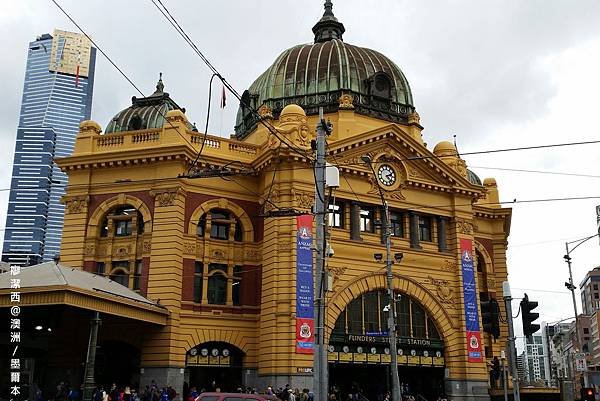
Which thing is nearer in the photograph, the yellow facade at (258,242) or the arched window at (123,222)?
the yellow facade at (258,242)

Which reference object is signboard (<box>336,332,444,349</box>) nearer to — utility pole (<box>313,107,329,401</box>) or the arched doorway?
the arched doorway

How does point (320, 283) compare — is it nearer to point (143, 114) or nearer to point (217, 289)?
point (217, 289)

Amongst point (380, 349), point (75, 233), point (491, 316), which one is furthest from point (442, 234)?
point (491, 316)

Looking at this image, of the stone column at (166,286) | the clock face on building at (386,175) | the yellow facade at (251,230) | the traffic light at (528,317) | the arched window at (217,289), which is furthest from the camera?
the clock face on building at (386,175)

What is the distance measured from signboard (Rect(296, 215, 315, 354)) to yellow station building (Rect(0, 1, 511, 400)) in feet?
1.39

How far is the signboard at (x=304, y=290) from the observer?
36625 mm

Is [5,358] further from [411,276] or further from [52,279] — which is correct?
[411,276]

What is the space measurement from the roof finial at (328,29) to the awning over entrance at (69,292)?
32235 mm

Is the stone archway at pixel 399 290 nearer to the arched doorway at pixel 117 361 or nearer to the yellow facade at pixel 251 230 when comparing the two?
the yellow facade at pixel 251 230

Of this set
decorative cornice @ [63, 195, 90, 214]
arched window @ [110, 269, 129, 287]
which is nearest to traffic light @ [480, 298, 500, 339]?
arched window @ [110, 269, 129, 287]

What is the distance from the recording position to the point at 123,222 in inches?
1597

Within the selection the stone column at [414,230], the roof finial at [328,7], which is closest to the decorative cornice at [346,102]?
the stone column at [414,230]

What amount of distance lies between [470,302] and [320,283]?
2592 cm

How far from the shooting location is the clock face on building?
4328 cm
